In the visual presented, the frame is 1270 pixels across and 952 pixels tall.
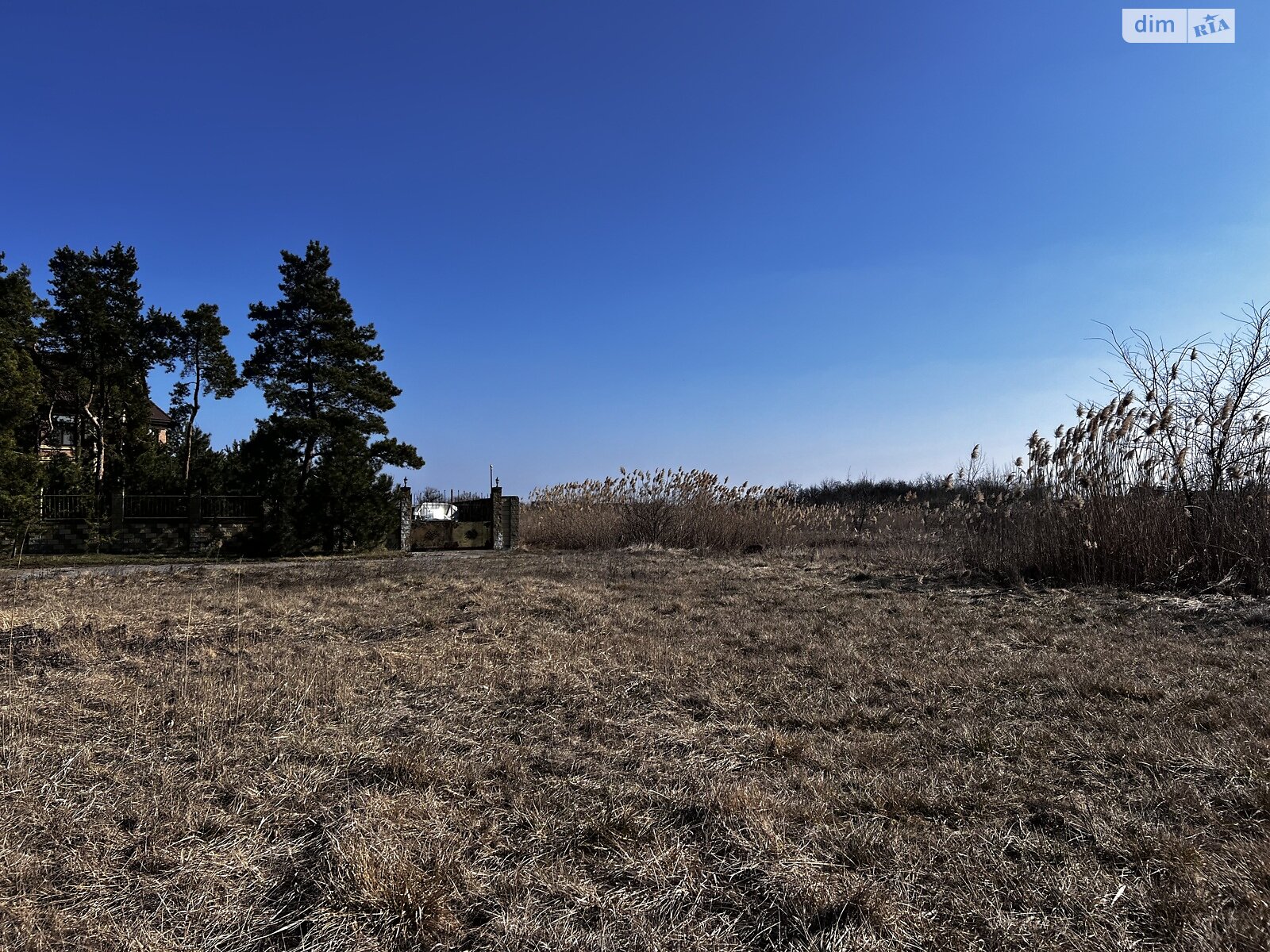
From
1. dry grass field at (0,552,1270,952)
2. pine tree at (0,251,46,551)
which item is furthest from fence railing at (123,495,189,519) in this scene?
dry grass field at (0,552,1270,952)

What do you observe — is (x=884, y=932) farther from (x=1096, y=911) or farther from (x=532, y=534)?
(x=532, y=534)

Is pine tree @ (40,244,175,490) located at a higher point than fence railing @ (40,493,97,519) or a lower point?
higher

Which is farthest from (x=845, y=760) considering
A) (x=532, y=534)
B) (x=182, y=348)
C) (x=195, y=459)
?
(x=195, y=459)

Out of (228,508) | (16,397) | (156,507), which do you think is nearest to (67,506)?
(156,507)

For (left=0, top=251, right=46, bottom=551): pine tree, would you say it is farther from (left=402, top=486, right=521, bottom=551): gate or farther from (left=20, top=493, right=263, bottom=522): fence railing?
(left=402, top=486, right=521, bottom=551): gate

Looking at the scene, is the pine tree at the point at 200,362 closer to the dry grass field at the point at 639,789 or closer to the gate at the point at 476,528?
the gate at the point at 476,528

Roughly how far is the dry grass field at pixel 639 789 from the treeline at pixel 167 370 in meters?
10.7

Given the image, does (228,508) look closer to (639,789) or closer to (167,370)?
(167,370)

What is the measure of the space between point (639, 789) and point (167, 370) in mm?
24038

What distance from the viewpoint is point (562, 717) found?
11.8ft

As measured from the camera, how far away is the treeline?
50.9 ft

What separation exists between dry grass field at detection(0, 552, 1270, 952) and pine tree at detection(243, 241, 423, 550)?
1070 cm

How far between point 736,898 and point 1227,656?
4463 mm

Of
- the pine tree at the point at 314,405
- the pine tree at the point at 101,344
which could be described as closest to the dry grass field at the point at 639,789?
the pine tree at the point at 314,405
